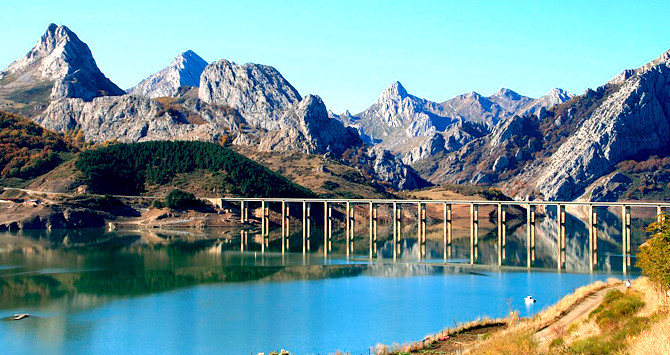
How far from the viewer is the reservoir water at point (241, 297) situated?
171 ft

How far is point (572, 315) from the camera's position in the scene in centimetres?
4806

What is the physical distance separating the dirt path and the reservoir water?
24.8ft

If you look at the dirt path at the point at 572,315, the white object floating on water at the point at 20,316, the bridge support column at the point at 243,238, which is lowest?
the white object floating on water at the point at 20,316

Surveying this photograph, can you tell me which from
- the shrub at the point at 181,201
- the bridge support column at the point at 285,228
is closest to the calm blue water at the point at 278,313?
the bridge support column at the point at 285,228

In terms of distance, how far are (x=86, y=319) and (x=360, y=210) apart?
4793 inches

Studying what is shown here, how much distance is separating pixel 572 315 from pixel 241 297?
32.2 metres

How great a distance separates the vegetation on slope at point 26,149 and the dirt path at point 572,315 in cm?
13981

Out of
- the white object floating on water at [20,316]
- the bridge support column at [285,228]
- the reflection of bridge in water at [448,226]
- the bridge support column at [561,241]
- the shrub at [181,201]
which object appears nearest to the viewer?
the white object floating on water at [20,316]

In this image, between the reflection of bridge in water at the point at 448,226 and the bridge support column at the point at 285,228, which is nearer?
the reflection of bridge in water at the point at 448,226

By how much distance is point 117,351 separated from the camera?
4884 centimetres

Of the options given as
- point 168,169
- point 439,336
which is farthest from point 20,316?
point 168,169

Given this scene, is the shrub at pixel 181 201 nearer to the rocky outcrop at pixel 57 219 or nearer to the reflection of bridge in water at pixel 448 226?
the reflection of bridge in water at pixel 448 226

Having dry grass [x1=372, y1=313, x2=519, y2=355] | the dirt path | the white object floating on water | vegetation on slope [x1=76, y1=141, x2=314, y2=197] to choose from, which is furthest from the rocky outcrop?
the dirt path

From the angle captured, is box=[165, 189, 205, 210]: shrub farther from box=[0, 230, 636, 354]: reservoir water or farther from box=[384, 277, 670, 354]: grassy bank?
box=[384, 277, 670, 354]: grassy bank
